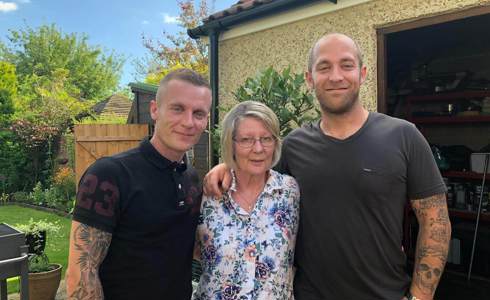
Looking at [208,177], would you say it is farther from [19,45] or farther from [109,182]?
[19,45]

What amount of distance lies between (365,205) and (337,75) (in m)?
0.60

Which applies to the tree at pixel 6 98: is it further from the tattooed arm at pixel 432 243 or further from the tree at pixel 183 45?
the tattooed arm at pixel 432 243

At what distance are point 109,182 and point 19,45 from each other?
36680 millimetres

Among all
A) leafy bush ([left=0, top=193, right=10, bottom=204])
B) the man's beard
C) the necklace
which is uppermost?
the man's beard

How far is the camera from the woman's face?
1917 millimetres

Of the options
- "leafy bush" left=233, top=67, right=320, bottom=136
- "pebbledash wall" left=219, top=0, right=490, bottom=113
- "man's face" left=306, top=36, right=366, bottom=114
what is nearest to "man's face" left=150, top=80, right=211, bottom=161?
"man's face" left=306, top=36, right=366, bottom=114

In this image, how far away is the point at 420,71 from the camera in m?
6.26

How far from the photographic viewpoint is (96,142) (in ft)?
26.2

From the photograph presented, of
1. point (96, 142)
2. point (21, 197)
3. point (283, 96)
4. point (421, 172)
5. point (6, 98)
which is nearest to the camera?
point (421, 172)

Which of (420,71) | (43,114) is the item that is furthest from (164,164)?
(43,114)

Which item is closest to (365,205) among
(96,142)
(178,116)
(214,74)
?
(178,116)

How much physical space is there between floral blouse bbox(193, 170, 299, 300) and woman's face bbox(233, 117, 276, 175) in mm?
104

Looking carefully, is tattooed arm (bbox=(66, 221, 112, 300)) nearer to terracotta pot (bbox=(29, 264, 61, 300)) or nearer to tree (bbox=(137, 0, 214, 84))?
terracotta pot (bbox=(29, 264, 61, 300))

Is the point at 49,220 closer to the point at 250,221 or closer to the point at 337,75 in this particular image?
the point at 250,221
